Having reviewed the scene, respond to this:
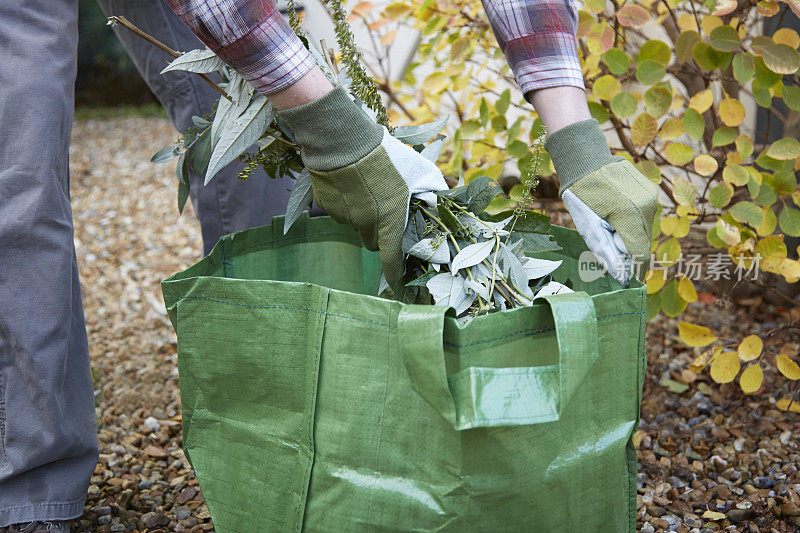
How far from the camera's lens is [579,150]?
1.00 meters

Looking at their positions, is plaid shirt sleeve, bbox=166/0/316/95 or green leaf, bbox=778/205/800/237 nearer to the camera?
plaid shirt sleeve, bbox=166/0/316/95

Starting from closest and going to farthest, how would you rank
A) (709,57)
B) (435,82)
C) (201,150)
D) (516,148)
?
(201,150)
(709,57)
(516,148)
(435,82)

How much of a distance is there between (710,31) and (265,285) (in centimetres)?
109

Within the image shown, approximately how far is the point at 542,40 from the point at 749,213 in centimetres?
62

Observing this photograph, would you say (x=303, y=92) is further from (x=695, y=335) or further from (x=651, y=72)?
(x=695, y=335)

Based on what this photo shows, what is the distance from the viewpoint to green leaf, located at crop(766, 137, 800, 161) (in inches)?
52.6

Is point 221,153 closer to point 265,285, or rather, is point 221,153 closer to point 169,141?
point 265,285

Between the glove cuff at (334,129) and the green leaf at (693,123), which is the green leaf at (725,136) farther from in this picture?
the glove cuff at (334,129)

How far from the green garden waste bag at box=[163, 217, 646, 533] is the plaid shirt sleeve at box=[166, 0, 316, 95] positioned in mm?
265

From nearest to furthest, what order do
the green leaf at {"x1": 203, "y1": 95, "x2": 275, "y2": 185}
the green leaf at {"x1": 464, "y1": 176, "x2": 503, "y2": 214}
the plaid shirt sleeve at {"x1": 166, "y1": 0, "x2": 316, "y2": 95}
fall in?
1. the plaid shirt sleeve at {"x1": 166, "y1": 0, "x2": 316, "y2": 95}
2. the green leaf at {"x1": 203, "y1": 95, "x2": 275, "y2": 185}
3. the green leaf at {"x1": 464, "y1": 176, "x2": 503, "y2": 214}

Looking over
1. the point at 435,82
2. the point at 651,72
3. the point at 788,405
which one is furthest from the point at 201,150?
the point at 788,405

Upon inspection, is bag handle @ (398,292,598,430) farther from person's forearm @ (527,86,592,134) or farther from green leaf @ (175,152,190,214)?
green leaf @ (175,152,190,214)

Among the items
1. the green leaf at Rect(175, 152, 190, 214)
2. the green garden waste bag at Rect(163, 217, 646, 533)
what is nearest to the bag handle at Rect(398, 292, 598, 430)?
the green garden waste bag at Rect(163, 217, 646, 533)

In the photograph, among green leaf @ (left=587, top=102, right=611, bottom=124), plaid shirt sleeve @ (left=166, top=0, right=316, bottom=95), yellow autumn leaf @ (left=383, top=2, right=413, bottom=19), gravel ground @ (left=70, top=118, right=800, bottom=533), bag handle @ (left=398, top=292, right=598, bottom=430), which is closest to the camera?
bag handle @ (left=398, top=292, right=598, bottom=430)
